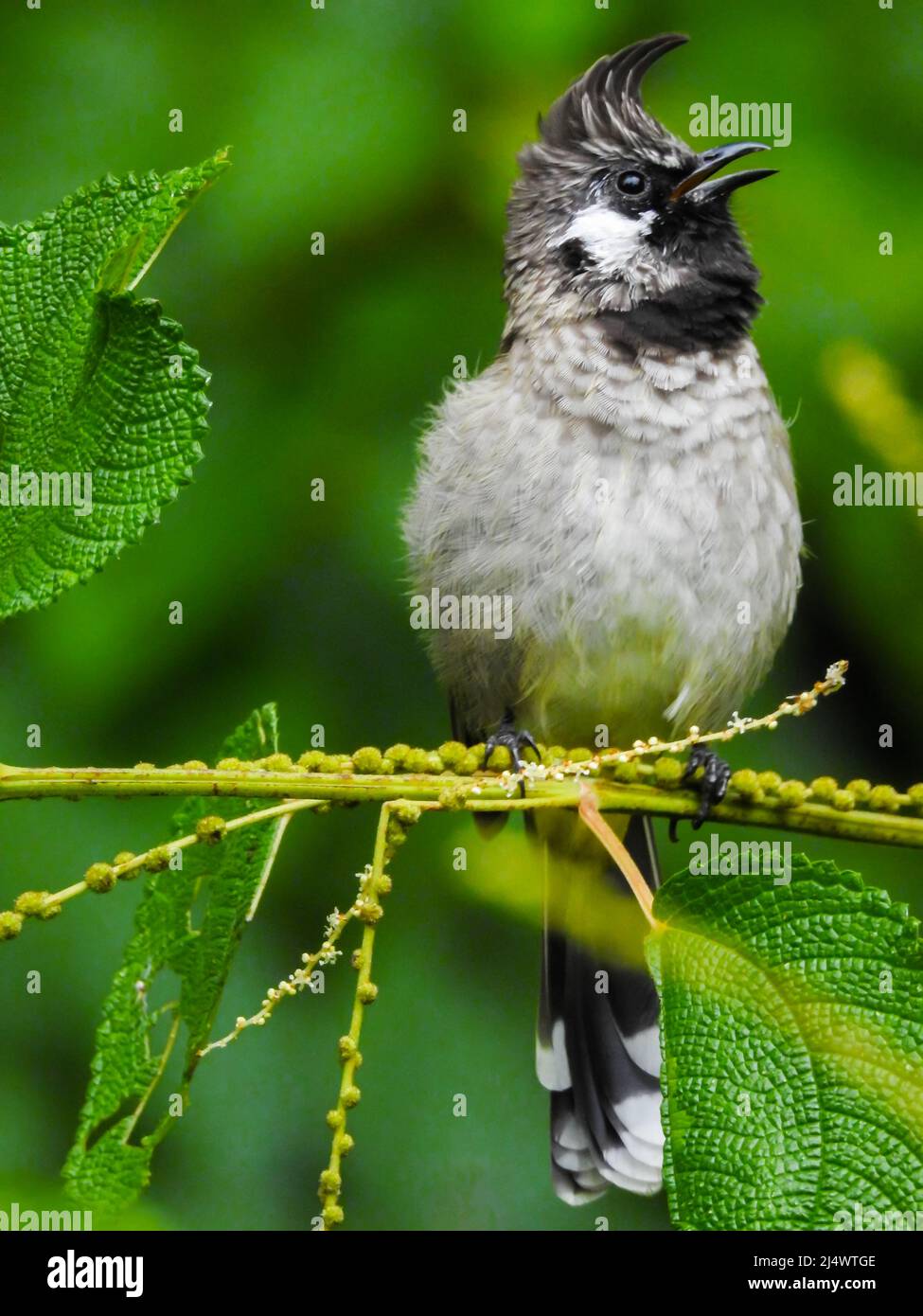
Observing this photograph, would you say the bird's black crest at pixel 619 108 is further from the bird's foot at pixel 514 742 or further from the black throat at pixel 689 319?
the bird's foot at pixel 514 742

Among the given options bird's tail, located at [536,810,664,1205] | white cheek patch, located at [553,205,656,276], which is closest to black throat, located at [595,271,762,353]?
white cheek patch, located at [553,205,656,276]

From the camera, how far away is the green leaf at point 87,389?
145cm

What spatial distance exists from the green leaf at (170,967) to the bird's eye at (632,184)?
1.92 m

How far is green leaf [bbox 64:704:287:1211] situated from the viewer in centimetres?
156

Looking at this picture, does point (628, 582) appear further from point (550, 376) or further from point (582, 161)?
point (582, 161)

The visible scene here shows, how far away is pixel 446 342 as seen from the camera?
3.62 m

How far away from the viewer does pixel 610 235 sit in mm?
3195

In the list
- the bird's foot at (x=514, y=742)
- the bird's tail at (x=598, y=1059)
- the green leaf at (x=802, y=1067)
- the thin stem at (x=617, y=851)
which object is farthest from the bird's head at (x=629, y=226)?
the green leaf at (x=802, y=1067)

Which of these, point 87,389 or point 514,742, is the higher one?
point 87,389

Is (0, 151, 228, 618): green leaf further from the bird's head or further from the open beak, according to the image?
the open beak

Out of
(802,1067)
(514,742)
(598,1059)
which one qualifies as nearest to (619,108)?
(514,742)

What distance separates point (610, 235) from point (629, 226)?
43mm

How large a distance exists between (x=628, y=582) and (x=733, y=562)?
23 centimetres

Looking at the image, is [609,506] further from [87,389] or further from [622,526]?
[87,389]
